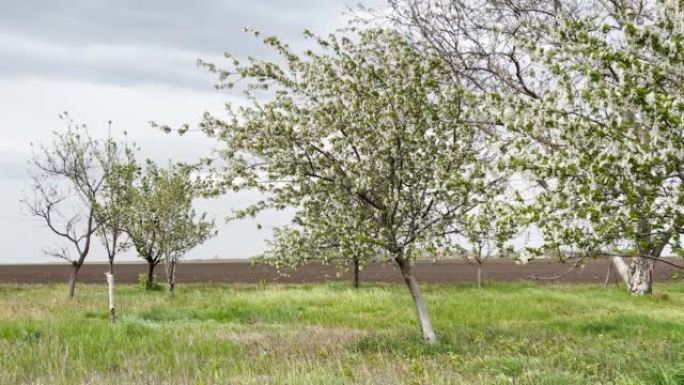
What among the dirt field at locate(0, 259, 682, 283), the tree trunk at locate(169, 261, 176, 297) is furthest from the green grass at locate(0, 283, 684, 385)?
the dirt field at locate(0, 259, 682, 283)

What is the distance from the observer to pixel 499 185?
1412 centimetres

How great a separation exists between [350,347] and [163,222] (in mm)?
24895

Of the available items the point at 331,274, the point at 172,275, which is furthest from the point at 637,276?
the point at 331,274

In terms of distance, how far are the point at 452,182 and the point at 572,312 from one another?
59.8ft

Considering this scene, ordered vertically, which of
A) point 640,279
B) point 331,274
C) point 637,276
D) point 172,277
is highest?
point 637,276

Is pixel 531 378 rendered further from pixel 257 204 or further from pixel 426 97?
pixel 257 204

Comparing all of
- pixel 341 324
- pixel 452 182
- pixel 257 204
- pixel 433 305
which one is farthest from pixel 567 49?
pixel 433 305

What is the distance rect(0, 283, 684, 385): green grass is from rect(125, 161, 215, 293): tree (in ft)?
31.9

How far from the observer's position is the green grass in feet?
32.3

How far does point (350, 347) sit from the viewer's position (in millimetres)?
14070

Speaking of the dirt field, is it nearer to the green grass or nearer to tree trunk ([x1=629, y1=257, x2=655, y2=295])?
tree trunk ([x1=629, y1=257, x2=655, y2=295])

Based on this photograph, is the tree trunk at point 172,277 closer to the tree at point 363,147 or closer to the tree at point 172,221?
the tree at point 172,221

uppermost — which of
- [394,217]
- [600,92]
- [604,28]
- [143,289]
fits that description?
[604,28]

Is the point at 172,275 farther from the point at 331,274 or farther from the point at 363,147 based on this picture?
the point at 331,274
